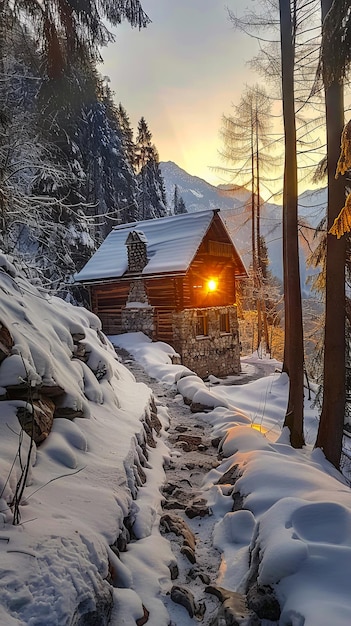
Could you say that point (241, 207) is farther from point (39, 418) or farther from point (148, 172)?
point (148, 172)

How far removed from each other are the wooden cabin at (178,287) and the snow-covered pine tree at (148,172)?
2103 centimetres

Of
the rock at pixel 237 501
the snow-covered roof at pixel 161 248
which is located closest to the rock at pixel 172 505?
the rock at pixel 237 501

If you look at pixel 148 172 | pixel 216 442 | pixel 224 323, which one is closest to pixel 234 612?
pixel 216 442

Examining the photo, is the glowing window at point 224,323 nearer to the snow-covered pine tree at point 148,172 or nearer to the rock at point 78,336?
the rock at point 78,336

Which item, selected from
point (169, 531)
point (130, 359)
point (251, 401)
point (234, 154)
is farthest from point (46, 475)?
point (234, 154)

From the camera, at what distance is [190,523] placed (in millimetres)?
4379

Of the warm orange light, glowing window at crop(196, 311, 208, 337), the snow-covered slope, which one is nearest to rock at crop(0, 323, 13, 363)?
the snow-covered slope

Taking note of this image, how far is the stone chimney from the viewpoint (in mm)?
18500

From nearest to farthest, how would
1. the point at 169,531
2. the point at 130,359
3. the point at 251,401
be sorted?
the point at 169,531
the point at 251,401
the point at 130,359

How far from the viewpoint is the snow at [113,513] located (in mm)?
2195

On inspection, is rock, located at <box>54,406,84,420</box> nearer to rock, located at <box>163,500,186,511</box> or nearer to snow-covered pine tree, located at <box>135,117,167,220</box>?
rock, located at <box>163,500,186,511</box>

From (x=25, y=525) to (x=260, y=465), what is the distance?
306 cm

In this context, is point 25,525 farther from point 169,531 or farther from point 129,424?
point 129,424

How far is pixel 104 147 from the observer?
30.9 meters
